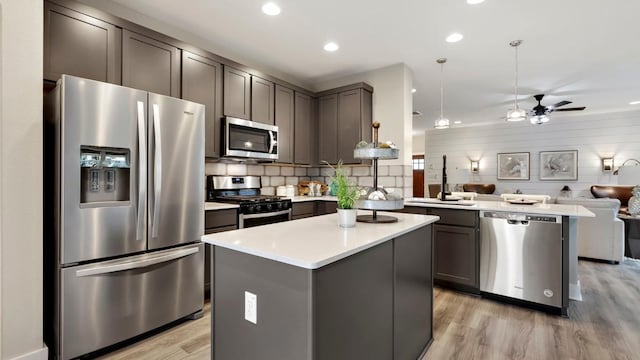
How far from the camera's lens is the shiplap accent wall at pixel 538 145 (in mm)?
6629

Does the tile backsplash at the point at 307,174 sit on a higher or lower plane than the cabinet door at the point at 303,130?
lower

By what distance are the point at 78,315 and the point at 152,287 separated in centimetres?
44

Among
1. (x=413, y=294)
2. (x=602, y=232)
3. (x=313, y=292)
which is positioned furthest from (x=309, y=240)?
(x=602, y=232)

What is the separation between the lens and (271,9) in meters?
2.68

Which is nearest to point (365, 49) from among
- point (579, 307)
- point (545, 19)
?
point (545, 19)

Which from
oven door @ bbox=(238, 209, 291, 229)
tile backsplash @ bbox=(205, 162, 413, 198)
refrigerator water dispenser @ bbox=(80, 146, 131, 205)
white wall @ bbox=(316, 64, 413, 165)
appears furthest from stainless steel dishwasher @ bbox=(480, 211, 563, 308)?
refrigerator water dispenser @ bbox=(80, 146, 131, 205)

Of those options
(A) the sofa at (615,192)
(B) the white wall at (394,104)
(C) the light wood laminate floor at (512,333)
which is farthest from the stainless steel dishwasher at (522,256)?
(A) the sofa at (615,192)

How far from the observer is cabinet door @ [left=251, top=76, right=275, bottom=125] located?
11.9 ft

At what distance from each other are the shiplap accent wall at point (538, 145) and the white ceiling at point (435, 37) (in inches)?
83.6

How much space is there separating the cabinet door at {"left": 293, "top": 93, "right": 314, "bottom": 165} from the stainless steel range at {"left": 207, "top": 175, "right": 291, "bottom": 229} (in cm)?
70

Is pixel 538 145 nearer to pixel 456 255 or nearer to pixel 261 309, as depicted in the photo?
pixel 456 255

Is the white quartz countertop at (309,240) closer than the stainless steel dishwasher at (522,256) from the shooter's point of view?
Yes

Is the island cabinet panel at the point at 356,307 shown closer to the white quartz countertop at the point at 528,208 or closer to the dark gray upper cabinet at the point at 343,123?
the white quartz countertop at the point at 528,208

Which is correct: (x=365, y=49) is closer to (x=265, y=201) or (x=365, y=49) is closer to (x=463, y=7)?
(x=463, y=7)
